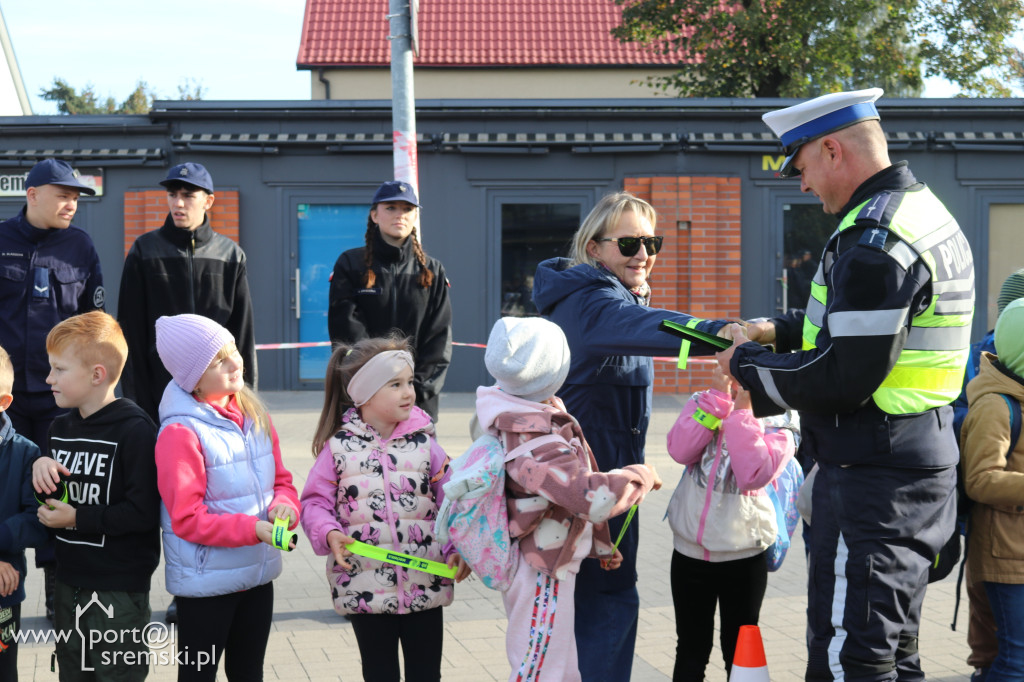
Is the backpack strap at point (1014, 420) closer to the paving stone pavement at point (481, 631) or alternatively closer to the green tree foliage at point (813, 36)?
the paving stone pavement at point (481, 631)

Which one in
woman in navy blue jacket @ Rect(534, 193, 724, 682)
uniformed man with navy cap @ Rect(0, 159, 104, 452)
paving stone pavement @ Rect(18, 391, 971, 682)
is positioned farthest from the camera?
uniformed man with navy cap @ Rect(0, 159, 104, 452)

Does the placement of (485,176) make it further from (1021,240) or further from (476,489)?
(476,489)

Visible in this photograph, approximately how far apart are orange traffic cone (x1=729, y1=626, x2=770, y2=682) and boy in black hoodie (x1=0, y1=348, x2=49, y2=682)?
92.2 inches

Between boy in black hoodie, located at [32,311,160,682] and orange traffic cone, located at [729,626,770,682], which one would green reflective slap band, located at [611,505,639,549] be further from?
boy in black hoodie, located at [32,311,160,682]

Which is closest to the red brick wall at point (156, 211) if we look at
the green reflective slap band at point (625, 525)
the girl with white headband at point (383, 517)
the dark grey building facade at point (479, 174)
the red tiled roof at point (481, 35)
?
the dark grey building facade at point (479, 174)

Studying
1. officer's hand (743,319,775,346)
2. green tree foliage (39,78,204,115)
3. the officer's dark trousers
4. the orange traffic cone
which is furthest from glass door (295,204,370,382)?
green tree foliage (39,78,204,115)

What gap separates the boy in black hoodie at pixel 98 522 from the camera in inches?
137

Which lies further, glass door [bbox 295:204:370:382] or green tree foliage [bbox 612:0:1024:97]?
green tree foliage [bbox 612:0:1024:97]

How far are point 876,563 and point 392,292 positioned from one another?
10.3 feet

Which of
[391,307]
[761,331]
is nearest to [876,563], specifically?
[761,331]

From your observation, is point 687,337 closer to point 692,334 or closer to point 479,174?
point 692,334

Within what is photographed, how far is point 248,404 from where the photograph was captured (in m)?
3.73

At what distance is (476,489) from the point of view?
3.17m

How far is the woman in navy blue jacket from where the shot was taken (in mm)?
3631
